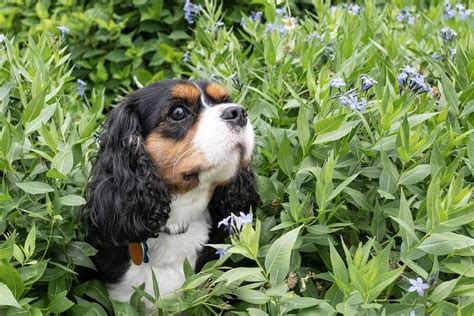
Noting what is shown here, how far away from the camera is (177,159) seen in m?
3.31

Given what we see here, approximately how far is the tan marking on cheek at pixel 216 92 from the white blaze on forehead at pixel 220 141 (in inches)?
11.2

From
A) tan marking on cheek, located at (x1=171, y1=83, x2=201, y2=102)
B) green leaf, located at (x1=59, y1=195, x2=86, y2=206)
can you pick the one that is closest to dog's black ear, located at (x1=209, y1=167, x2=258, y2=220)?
tan marking on cheek, located at (x1=171, y1=83, x2=201, y2=102)

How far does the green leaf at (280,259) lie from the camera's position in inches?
98.3

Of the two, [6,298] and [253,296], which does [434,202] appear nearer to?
[253,296]

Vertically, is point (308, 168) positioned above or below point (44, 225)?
above

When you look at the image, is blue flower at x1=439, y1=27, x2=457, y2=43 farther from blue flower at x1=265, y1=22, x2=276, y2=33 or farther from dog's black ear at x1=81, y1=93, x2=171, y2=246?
dog's black ear at x1=81, y1=93, x2=171, y2=246

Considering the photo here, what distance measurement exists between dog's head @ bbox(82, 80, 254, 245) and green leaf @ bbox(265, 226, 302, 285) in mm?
800

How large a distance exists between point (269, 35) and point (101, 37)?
2596mm

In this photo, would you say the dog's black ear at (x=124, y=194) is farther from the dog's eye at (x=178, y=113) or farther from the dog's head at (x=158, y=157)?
the dog's eye at (x=178, y=113)

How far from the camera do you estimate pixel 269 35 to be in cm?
429

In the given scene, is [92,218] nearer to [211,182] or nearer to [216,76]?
[211,182]

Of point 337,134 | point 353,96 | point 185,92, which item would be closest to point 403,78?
point 353,96

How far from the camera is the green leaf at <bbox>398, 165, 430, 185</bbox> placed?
296 cm

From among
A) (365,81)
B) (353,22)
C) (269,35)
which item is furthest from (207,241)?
(353,22)
